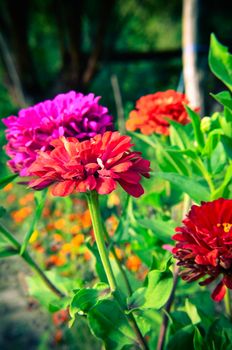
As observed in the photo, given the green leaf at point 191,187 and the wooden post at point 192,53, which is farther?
the wooden post at point 192,53

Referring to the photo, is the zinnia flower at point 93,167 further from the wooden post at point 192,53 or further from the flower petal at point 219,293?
the wooden post at point 192,53

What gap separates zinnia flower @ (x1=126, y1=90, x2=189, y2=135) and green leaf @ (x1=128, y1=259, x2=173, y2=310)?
12.9 inches

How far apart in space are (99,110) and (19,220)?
157 centimetres

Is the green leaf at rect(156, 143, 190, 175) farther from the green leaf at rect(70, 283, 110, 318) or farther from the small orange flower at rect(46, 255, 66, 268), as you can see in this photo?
the small orange flower at rect(46, 255, 66, 268)

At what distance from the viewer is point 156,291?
0.66 m

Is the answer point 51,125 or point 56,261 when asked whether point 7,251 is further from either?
point 56,261

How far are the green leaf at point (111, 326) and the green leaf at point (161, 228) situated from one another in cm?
18

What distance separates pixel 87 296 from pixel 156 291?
0.11m

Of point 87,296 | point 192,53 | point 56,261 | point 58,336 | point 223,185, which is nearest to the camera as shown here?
point 87,296

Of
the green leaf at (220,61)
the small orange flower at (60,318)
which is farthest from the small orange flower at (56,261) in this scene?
the green leaf at (220,61)

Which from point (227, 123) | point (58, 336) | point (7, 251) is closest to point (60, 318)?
point (58, 336)

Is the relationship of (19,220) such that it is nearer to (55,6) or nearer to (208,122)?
(208,122)

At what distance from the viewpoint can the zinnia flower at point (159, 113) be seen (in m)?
0.88

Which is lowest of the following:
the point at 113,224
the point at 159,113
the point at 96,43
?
the point at 113,224
